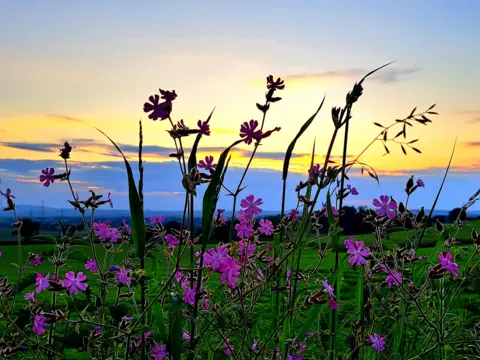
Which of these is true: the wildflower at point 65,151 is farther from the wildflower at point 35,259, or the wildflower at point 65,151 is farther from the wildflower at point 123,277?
the wildflower at point 35,259

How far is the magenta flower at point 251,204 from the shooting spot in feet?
7.74

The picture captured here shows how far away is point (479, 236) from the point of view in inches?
91.2

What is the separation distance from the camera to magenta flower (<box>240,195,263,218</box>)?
2.36 meters

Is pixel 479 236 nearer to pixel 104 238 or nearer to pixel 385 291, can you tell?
pixel 385 291

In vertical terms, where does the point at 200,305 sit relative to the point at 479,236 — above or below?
below

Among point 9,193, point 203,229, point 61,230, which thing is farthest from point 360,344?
point 9,193

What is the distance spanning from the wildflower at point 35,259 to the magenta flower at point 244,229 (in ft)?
4.54

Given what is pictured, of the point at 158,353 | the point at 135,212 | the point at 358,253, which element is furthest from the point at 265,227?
the point at 135,212

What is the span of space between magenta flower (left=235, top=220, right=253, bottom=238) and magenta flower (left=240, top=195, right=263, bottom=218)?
14 cm

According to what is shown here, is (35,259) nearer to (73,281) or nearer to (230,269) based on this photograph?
(73,281)

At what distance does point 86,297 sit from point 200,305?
0.58 m

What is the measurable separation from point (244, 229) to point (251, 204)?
0.61ft

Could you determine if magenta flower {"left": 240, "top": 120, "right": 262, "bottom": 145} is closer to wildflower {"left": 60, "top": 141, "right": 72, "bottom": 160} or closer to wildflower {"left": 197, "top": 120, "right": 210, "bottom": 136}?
wildflower {"left": 197, "top": 120, "right": 210, "bottom": 136}

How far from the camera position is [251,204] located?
2.37 m
